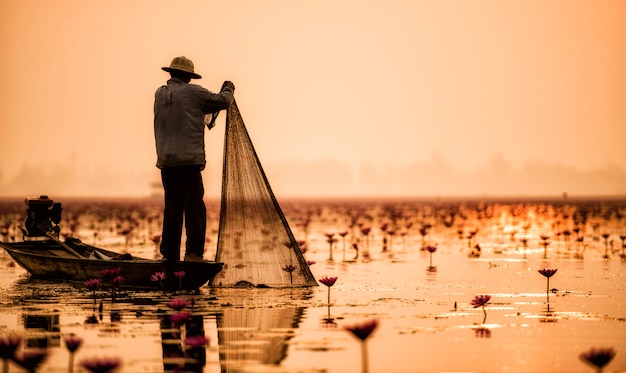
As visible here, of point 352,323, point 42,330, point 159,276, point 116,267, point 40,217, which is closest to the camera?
point 42,330

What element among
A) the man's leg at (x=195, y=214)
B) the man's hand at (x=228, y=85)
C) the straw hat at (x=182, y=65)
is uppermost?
the straw hat at (x=182, y=65)

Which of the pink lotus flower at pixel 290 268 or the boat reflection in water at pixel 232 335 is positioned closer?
the boat reflection in water at pixel 232 335

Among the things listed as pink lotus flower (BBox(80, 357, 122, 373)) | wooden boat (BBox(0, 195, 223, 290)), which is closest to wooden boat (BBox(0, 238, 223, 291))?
wooden boat (BBox(0, 195, 223, 290))

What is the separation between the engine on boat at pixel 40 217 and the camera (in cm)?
1530

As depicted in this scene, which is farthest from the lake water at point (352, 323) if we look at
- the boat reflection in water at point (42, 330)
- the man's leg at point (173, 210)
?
the man's leg at point (173, 210)

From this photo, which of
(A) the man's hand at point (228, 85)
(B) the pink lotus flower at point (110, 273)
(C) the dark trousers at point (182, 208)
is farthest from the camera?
(A) the man's hand at point (228, 85)

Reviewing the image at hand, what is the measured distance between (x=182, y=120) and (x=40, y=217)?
11.8 feet

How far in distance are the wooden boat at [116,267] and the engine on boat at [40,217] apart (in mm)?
270

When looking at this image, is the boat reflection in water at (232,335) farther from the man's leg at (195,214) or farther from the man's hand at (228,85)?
the man's hand at (228,85)

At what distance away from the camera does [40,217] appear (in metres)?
15.4

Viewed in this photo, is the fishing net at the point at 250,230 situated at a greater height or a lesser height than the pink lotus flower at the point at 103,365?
greater

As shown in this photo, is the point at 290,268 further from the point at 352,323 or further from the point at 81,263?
the point at 352,323

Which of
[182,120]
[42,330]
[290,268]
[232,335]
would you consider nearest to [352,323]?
[232,335]

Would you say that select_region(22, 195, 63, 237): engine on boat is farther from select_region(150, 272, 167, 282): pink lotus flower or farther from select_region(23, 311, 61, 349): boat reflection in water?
select_region(23, 311, 61, 349): boat reflection in water
